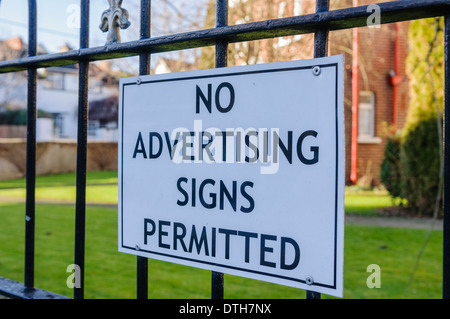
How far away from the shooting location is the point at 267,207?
1.22 m

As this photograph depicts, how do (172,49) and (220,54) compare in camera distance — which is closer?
(220,54)

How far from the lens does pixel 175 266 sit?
4.89m

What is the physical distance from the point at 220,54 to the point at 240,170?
0.34 metres

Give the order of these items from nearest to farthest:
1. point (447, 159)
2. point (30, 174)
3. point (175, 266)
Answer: point (447, 159), point (30, 174), point (175, 266)

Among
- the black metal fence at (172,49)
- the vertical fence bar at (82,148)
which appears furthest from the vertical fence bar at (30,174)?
the vertical fence bar at (82,148)

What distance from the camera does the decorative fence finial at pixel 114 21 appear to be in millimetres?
1508

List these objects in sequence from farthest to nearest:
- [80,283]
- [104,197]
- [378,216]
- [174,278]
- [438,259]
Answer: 1. [104,197]
2. [378,216]
3. [438,259]
4. [174,278]
5. [80,283]

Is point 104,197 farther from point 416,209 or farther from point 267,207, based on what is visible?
point 267,207

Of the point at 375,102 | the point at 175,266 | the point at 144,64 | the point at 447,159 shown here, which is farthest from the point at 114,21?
the point at 375,102

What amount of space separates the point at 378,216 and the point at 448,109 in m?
7.51

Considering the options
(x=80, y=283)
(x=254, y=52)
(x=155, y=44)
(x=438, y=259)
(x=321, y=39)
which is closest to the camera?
(x=321, y=39)

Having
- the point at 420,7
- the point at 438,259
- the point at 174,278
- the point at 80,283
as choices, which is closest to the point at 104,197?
the point at 174,278

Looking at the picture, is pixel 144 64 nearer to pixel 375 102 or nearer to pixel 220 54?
pixel 220 54
